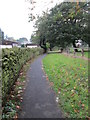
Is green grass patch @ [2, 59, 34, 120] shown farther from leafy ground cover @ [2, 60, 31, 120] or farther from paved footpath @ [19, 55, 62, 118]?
paved footpath @ [19, 55, 62, 118]

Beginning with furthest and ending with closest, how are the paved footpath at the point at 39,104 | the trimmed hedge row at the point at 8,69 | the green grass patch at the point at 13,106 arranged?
the trimmed hedge row at the point at 8,69
the paved footpath at the point at 39,104
the green grass patch at the point at 13,106

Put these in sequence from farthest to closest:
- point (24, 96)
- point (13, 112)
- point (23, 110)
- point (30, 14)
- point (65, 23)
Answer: point (65, 23) < point (30, 14) < point (24, 96) < point (23, 110) < point (13, 112)

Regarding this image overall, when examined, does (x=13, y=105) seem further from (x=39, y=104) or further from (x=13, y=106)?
(x=39, y=104)

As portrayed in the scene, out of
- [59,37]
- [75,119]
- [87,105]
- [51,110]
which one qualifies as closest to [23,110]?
[51,110]

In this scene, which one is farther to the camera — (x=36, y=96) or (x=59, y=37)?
(x=59, y=37)

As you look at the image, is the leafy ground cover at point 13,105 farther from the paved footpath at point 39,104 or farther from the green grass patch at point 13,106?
the paved footpath at point 39,104

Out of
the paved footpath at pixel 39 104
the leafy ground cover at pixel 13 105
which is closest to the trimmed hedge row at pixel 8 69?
the leafy ground cover at pixel 13 105

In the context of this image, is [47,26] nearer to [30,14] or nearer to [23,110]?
[30,14]

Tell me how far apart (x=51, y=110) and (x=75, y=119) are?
0.67m

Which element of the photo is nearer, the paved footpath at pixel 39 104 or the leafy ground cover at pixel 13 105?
the leafy ground cover at pixel 13 105

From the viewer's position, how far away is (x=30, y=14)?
274 inches

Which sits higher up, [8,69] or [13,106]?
[8,69]

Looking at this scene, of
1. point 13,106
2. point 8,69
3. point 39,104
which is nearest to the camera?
point 13,106

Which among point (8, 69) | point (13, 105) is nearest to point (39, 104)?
point (13, 105)
